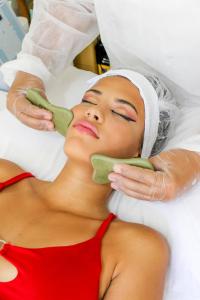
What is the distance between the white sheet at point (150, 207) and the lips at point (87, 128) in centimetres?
27

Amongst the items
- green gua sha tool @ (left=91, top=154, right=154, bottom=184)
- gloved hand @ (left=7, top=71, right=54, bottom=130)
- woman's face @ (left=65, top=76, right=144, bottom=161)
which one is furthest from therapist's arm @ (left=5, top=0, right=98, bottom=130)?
green gua sha tool @ (left=91, top=154, right=154, bottom=184)

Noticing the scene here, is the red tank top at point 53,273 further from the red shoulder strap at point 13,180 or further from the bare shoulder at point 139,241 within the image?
the red shoulder strap at point 13,180

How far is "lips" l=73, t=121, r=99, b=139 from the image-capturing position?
43.6 inches

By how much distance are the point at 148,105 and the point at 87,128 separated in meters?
0.23

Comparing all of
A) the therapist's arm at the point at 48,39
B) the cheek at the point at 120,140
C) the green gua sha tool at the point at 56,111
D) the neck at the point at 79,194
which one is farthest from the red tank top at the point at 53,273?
the therapist's arm at the point at 48,39

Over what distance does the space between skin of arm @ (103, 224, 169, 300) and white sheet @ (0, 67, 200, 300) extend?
8 centimetres

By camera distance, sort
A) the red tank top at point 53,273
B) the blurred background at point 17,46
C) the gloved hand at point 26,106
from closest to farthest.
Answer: the red tank top at point 53,273 → the gloved hand at point 26,106 → the blurred background at point 17,46

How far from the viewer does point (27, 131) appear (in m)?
1.52

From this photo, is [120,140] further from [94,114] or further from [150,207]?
[150,207]

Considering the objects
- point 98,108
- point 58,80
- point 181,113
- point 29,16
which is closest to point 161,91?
point 181,113

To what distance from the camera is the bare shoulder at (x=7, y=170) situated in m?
1.26

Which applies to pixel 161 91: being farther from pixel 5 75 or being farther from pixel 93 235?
pixel 5 75

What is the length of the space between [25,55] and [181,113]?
0.64 metres

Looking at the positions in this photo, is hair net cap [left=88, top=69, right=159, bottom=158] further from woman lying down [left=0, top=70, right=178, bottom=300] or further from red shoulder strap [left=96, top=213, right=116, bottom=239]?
red shoulder strap [left=96, top=213, right=116, bottom=239]
